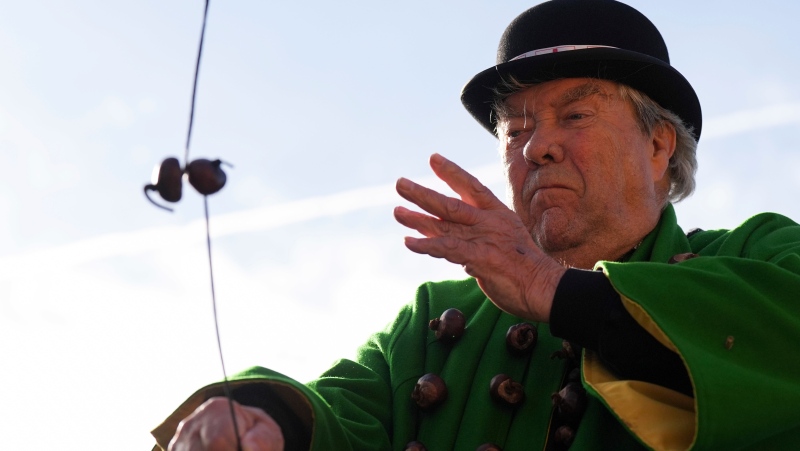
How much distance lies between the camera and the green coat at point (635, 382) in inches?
109

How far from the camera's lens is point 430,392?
3.55 metres

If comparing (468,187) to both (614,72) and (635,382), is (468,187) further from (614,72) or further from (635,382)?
(614,72)

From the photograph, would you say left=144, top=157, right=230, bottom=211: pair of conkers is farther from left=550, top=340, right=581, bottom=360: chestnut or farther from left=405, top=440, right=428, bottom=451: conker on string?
left=550, top=340, right=581, bottom=360: chestnut

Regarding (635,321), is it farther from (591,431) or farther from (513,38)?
(513,38)

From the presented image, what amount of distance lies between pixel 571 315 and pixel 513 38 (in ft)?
6.08

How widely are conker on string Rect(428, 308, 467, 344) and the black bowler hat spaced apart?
41.8 inches

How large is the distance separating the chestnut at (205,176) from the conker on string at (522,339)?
180cm

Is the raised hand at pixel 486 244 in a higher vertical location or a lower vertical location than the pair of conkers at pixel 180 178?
lower

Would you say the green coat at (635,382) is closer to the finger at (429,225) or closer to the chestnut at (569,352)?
the chestnut at (569,352)

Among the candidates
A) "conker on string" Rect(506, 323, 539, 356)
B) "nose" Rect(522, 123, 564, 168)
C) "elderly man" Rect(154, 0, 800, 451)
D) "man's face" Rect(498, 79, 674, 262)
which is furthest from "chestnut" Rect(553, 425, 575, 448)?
"nose" Rect(522, 123, 564, 168)

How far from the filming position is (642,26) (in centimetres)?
445

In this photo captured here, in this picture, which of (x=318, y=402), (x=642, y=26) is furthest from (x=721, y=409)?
(x=642, y=26)

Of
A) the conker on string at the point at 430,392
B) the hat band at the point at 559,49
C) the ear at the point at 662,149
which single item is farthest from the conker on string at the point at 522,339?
the hat band at the point at 559,49

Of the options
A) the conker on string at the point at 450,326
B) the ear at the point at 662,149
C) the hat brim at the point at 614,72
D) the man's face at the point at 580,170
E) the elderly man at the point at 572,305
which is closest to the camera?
the elderly man at the point at 572,305
